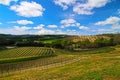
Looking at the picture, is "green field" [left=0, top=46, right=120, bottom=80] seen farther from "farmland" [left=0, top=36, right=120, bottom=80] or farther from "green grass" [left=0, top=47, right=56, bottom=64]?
"green grass" [left=0, top=47, right=56, bottom=64]

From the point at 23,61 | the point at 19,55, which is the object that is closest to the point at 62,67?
the point at 23,61

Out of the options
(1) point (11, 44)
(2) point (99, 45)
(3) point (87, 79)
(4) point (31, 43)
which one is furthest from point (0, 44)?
(3) point (87, 79)

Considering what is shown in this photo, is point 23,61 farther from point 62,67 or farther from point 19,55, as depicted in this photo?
point 62,67

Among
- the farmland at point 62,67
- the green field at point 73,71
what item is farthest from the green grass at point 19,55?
the green field at point 73,71

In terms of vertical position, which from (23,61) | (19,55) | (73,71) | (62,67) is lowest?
(23,61)

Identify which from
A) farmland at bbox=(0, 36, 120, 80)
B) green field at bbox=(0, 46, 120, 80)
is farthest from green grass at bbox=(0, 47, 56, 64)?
green field at bbox=(0, 46, 120, 80)

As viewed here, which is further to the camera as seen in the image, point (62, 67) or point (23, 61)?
point (23, 61)

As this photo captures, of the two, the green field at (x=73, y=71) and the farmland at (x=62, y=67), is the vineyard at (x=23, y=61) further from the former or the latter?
the green field at (x=73, y=71)

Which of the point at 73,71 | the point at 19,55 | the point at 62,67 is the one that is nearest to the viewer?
the point at 73,71

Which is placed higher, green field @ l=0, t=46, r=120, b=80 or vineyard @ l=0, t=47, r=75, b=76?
green field @ l=0, t=46, r=120, b=80

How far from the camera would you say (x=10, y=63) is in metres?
82.2

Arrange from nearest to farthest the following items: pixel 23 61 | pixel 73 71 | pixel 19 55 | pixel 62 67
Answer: pixel 73 71, pixel 62 67, pixel 23 61, pixel 19 55

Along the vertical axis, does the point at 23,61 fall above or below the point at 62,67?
below

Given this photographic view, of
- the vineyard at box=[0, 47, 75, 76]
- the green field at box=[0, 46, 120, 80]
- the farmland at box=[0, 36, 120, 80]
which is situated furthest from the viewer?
the vineyard at box=[0, 47, 75, 76]
